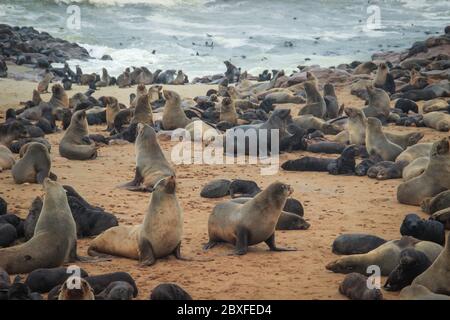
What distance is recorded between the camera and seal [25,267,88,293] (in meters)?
6.29

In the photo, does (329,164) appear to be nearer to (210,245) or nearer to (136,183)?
(136,183)

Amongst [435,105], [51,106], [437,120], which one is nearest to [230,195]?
[437,120]

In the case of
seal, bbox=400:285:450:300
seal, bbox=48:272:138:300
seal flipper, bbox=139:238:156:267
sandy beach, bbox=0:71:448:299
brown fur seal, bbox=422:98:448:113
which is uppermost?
brown fur seal, bbox=422:98:448:113

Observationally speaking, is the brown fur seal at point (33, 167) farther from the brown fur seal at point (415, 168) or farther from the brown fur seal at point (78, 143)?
the brown fur seal at point (415, 168)

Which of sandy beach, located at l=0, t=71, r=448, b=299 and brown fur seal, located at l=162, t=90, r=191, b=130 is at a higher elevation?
brown fur seal, located at l=162, t=90, r=191, b=130

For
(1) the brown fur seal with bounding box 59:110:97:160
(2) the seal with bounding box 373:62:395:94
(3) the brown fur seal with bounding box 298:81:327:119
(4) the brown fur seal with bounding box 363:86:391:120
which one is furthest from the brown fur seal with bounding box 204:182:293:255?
(2) the seal with bounding box 373:62:395:94

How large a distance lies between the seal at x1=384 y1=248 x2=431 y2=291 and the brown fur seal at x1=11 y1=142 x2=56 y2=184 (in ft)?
17.2

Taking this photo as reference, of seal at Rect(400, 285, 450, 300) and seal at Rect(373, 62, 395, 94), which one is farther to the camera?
seal at Rect(373, 62, 395, 94)

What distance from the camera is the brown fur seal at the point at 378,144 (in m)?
11.7

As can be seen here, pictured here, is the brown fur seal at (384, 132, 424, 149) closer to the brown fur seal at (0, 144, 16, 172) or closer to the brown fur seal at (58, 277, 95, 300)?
the brown fur seal at (0, 144, 16, 172)

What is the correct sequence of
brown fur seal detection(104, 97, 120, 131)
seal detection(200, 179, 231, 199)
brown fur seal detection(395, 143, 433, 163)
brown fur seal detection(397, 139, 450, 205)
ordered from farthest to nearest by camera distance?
1. brown fur seal detection(104, 97, 120, 131)
2. brown fur seal detection(395, 143, 433, 163)
3. seal detection(200, 179, 231, 199)
4. brown fur seal detection(397, 139, 450, 205)
